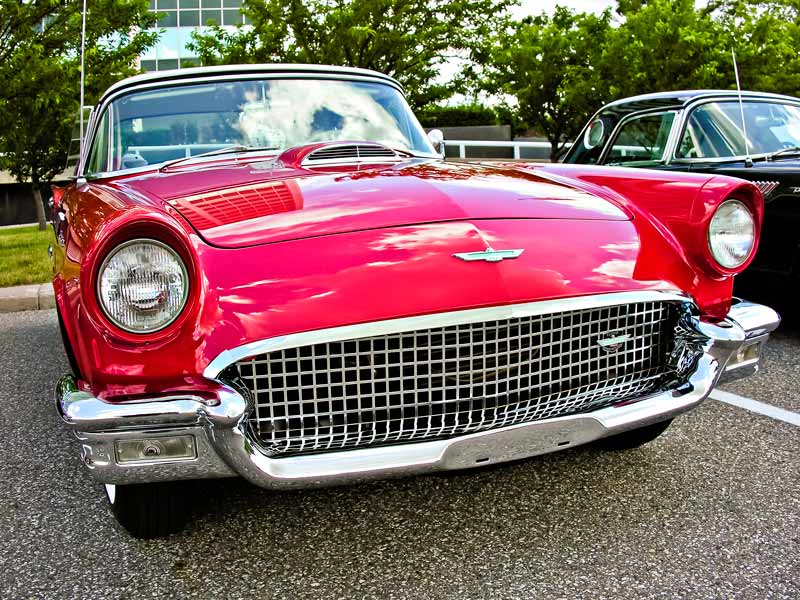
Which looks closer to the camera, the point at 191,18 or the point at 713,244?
the point at 713,244

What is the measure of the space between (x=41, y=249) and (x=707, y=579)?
30.1 feet

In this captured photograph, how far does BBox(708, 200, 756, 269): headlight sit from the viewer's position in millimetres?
2537

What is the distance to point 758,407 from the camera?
3.31m

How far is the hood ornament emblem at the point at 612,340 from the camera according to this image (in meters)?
2.20

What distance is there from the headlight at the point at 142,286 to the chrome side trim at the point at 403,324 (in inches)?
7.0

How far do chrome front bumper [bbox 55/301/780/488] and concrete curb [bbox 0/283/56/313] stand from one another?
4.56 metres

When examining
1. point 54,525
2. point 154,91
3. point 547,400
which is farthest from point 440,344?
point 154,91

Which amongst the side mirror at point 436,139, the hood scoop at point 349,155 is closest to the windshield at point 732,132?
the side mirror at point 436,139

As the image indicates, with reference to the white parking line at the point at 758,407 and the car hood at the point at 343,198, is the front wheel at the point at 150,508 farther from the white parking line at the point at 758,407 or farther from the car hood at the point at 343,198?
the white parking line at the point at 758,407

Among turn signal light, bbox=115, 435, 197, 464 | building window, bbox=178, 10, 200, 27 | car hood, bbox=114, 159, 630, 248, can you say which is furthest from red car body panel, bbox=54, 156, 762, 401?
building window, bbox=178, 10, 200, 27

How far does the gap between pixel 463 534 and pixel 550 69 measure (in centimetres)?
1392

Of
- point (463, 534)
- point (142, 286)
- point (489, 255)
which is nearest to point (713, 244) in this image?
point (489, 255)

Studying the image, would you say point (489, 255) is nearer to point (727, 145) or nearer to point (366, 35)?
point (727, 145)

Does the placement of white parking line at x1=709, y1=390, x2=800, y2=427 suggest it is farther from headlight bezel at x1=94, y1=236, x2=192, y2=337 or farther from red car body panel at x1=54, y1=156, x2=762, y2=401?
headlight bezel at x1=94, y1=236, x2=192, y2=337
